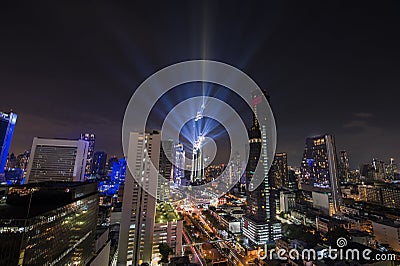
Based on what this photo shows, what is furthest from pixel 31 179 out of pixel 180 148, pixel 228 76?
pixel 180 148

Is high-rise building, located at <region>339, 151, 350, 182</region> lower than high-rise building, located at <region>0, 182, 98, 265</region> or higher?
higher

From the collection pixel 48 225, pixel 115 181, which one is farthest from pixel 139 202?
pixel 115 181

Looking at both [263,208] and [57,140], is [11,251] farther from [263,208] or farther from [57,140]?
[57,140]

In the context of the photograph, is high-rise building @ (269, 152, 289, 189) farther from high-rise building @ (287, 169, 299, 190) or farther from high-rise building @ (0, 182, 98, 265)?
high-rise building @ (0, 182, 98, 265)

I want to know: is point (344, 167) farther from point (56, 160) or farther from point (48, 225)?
point (56, 160)

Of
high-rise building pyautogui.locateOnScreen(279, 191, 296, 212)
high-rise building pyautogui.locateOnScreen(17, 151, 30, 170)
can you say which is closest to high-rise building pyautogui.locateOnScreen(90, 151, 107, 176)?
high-rise building pyautogui.locateOnScreen(17, 151, 30, 170)

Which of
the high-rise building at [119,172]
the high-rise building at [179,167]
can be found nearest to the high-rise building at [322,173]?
the high-rise building at [179,167]

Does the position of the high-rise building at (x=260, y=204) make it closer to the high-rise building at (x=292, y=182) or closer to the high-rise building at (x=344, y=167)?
the high-rise building at (x=292, y=182)
